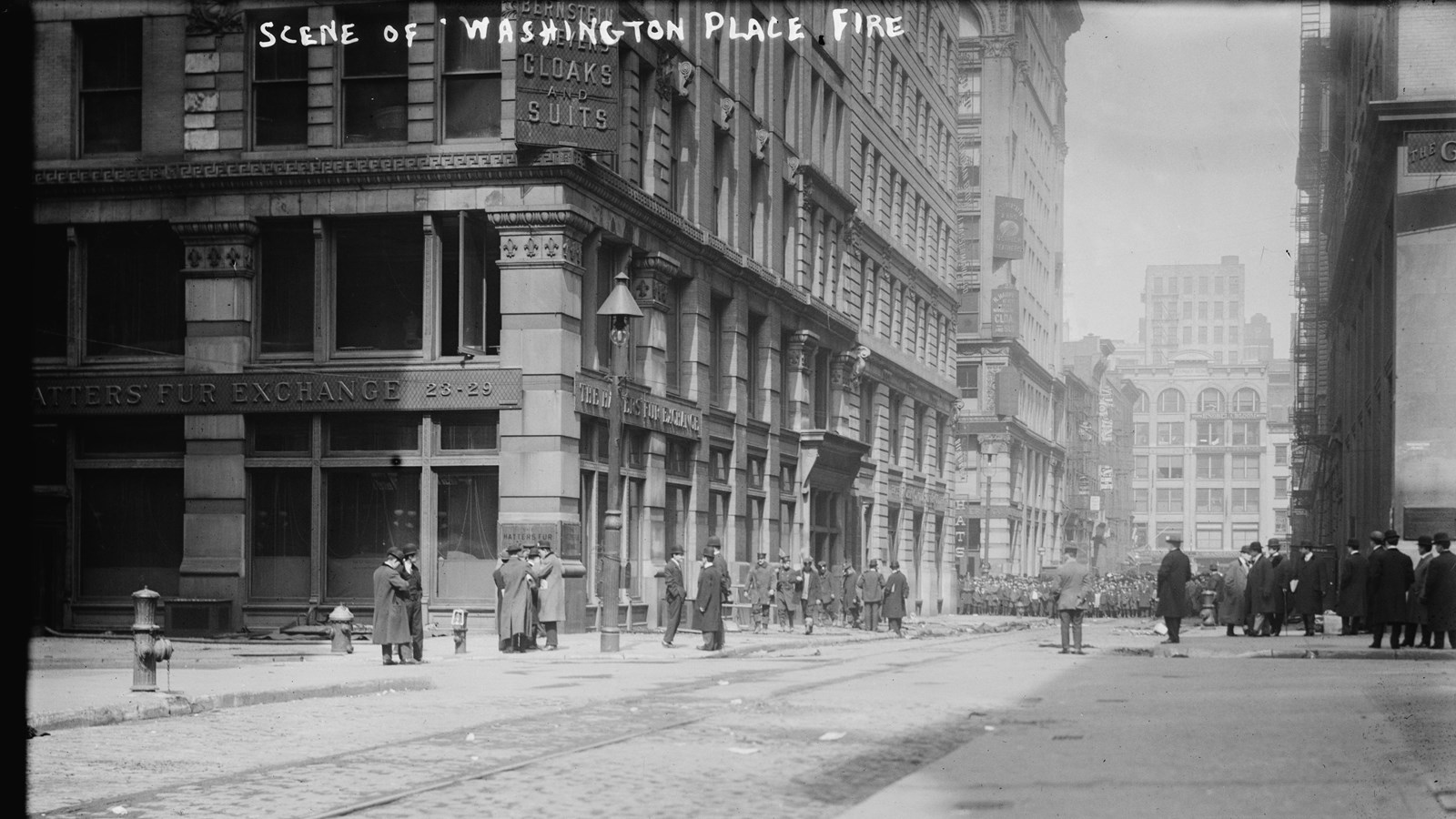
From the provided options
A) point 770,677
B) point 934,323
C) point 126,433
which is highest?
point 934,323

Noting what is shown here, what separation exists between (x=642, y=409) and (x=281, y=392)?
773 centimetres

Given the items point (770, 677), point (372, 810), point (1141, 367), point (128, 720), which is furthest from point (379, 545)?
point (1141, 367)

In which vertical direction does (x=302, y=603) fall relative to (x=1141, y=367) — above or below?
below

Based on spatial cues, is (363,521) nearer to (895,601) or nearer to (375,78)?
(375,78)

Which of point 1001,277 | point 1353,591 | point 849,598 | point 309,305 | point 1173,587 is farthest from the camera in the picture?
point 1001,277

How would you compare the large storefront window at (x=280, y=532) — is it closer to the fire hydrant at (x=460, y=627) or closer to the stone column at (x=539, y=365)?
the stone column at (x=539, y=365)

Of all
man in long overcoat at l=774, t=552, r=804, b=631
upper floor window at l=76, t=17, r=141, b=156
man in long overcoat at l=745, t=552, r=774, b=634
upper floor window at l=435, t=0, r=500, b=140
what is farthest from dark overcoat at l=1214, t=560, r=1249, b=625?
upper floor window at l=76, t=17, r=141, b=156

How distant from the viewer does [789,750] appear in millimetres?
12938

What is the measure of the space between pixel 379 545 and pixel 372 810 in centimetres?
2115

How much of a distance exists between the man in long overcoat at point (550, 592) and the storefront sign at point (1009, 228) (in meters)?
64.3

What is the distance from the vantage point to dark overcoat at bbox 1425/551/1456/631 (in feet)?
85.0

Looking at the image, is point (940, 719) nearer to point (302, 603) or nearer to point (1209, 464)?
point (302, 603)

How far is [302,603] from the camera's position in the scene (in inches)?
1205

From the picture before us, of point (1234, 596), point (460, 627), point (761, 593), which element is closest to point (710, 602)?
point (460, 627)
